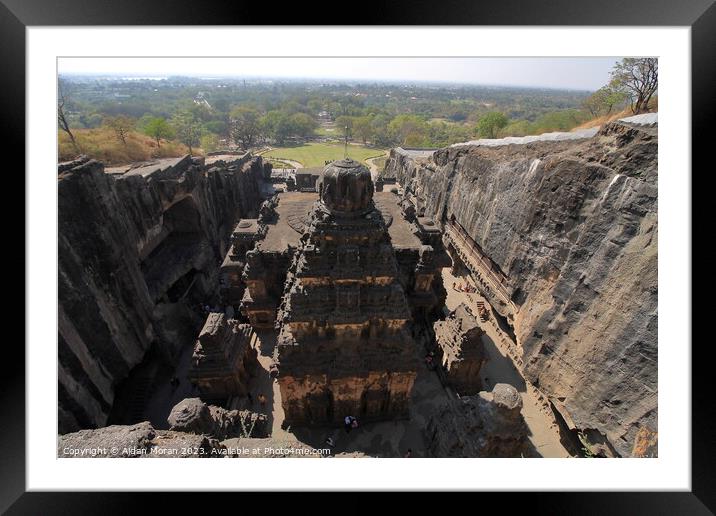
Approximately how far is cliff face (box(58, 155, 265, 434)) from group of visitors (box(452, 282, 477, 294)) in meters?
19.4

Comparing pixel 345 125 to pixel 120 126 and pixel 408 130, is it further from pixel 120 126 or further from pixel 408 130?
pixel 120 126

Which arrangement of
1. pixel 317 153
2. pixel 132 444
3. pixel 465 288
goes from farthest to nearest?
1. pixel 317 153
2. pixel 465 288
3. pixel 132 444

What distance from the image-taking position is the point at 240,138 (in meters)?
70.8

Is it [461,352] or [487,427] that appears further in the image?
[461,352]

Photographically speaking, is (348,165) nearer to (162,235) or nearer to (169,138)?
(162,235)

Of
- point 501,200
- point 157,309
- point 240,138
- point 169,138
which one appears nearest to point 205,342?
point 157,309

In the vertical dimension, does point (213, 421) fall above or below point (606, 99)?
below

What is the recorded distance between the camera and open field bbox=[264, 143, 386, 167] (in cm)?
6312

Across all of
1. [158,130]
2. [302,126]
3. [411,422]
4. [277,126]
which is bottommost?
[411,422]

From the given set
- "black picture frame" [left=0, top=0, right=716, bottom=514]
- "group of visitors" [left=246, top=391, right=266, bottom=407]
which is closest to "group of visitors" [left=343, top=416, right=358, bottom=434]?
"group of visitors" [left=246, top=391, right=266, bottom=407]

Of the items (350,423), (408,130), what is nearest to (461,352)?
(350,423)

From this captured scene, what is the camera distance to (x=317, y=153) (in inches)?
2680
